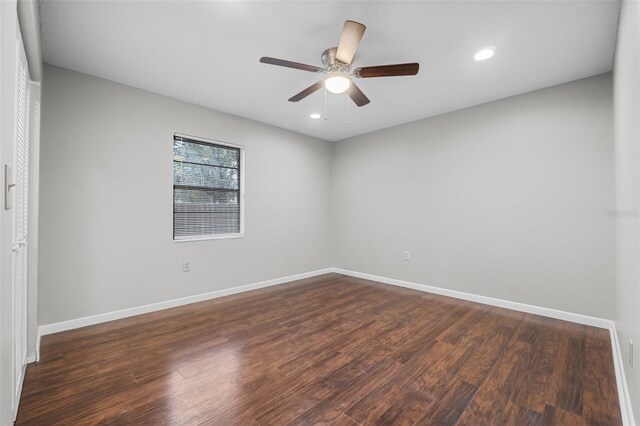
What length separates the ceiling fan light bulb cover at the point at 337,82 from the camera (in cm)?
230

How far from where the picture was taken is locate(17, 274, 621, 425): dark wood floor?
5.29ft

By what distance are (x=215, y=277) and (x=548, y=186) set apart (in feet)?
13.9

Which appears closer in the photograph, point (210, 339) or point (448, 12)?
point (448, 12)

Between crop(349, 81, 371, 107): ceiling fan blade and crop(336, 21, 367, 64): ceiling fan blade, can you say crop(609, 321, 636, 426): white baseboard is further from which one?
crop(349, 81, 371, 107): ceiling fan blade

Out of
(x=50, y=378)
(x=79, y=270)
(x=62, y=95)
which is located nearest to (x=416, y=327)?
(x=50, y=378)

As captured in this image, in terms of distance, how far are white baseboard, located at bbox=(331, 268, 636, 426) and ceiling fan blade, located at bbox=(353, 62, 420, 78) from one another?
246 centimetres

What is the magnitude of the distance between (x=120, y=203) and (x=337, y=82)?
263 centimetres

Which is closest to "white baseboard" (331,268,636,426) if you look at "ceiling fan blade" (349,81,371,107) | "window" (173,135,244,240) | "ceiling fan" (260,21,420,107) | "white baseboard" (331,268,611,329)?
"white baseboard" (331,268,611,329)

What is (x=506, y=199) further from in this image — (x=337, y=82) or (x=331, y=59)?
(x=331, y=59)

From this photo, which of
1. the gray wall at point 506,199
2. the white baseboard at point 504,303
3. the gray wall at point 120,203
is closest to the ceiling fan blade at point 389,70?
the gray wall at point 506,199

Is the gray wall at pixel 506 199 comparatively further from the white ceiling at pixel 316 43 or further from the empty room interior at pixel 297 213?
the white ceiling at pixel 316 43

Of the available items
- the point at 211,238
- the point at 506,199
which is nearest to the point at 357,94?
the point at 506,199

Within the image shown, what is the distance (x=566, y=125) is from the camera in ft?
9.96

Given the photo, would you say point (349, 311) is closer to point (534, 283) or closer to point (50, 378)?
point (534, 283)
